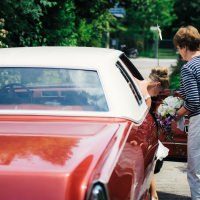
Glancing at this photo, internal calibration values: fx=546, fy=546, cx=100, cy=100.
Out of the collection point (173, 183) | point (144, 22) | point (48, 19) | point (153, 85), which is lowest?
point (144, 22)

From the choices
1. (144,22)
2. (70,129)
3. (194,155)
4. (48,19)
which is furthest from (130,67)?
(144,22)

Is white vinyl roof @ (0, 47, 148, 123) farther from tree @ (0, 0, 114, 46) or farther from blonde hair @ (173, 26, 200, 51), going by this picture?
tree @ (0, 0, 114, 46)

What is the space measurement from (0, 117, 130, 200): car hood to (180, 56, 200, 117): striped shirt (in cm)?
140

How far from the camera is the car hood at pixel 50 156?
233 centimetres

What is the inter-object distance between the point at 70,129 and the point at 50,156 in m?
0.57

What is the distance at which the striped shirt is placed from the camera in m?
4.54

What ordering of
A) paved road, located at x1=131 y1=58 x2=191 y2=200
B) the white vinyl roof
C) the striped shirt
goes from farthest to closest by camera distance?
paved road, located at x1=131 y1=58 x2=191 y2=200, the striped shirt, the white vinyl roof

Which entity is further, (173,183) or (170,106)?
(173,183)

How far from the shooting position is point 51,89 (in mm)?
3994

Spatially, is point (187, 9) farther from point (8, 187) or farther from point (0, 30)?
point (8, 187)

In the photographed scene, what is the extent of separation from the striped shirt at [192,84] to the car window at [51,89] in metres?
1.03

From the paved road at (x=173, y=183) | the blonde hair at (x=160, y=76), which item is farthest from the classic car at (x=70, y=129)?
the paved road at (x=173, y=183)

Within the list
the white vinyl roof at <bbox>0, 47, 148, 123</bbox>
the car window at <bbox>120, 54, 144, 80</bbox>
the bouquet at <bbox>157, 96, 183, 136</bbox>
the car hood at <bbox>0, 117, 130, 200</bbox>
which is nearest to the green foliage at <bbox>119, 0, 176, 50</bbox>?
the car window at <bbox>120, 54, 144, 80</bbox>

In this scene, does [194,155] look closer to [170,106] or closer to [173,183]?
[170,106]
